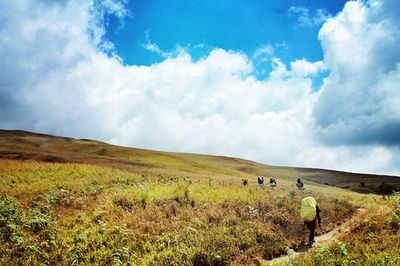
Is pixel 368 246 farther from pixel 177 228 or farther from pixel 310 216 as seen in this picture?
pixel 177 228

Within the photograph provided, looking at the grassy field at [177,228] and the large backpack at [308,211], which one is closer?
the grassy field at [177,228]

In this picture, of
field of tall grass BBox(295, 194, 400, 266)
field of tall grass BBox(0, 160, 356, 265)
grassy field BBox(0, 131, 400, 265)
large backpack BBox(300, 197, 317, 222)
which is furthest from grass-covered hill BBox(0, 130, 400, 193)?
field of tall grass BBox(295, 194, 400, 266)

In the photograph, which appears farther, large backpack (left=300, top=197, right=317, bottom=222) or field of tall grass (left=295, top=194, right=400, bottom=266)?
large backpack (left=300, top=197, right=317, bottom=222)

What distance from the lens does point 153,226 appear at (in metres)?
18.8

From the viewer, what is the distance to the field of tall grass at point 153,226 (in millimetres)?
16500

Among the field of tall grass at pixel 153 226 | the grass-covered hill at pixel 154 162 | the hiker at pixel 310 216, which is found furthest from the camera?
the grass-covered hill at pixel 154 162

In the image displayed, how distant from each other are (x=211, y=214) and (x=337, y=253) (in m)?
8.56

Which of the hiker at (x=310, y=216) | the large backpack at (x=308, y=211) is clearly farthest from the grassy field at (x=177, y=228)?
the large backpack at (x=308, y=211)

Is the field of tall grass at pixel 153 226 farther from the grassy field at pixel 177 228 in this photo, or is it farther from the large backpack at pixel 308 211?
the large backpack at pixel 308 211

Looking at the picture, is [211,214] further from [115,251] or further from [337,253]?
[337,253]

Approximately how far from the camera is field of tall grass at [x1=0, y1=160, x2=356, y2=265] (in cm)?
1650

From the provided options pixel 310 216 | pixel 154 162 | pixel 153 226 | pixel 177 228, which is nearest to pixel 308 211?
pixel 310 216

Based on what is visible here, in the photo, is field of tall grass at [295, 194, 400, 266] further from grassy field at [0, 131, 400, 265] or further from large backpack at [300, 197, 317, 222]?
large backpack at [300, 197, 317, 222]

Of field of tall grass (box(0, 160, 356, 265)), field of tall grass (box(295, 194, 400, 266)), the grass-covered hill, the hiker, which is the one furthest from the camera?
the grass-covered hill
